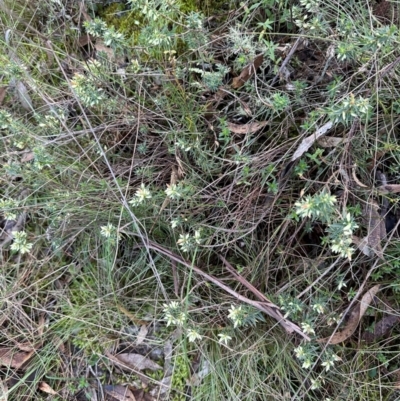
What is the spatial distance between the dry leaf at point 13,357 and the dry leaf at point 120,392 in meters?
0.38

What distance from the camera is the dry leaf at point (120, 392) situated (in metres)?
1.80

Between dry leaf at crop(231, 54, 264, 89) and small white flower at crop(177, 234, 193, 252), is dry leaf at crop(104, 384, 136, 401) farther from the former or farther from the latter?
dry leaf at crop(231, 54, 264, 89)

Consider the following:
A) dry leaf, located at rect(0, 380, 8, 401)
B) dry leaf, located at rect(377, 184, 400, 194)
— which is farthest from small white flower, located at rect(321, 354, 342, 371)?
dry leaf, located at rect(0, 380, 8, 401)

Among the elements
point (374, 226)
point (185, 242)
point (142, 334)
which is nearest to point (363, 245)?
point (374, 226)

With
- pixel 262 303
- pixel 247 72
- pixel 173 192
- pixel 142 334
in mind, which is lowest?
pixel 142 334

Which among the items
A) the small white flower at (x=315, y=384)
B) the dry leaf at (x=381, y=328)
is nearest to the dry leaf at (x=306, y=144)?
the dry leaf at (x=381, y=328)

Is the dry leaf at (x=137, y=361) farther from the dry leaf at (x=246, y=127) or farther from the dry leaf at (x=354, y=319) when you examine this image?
the dry leaf at (x=246, y=127)

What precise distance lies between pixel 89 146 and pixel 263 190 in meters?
0.75

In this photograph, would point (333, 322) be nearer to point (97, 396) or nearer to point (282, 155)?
point (282, 155)

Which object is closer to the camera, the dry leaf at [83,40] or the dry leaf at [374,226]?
the dry leaf at [374,226]

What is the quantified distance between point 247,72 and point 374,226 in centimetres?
74

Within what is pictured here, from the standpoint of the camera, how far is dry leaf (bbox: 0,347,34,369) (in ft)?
6.16

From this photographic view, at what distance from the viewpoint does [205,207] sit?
65.6 inches

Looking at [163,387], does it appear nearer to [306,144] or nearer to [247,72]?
[306,144]
